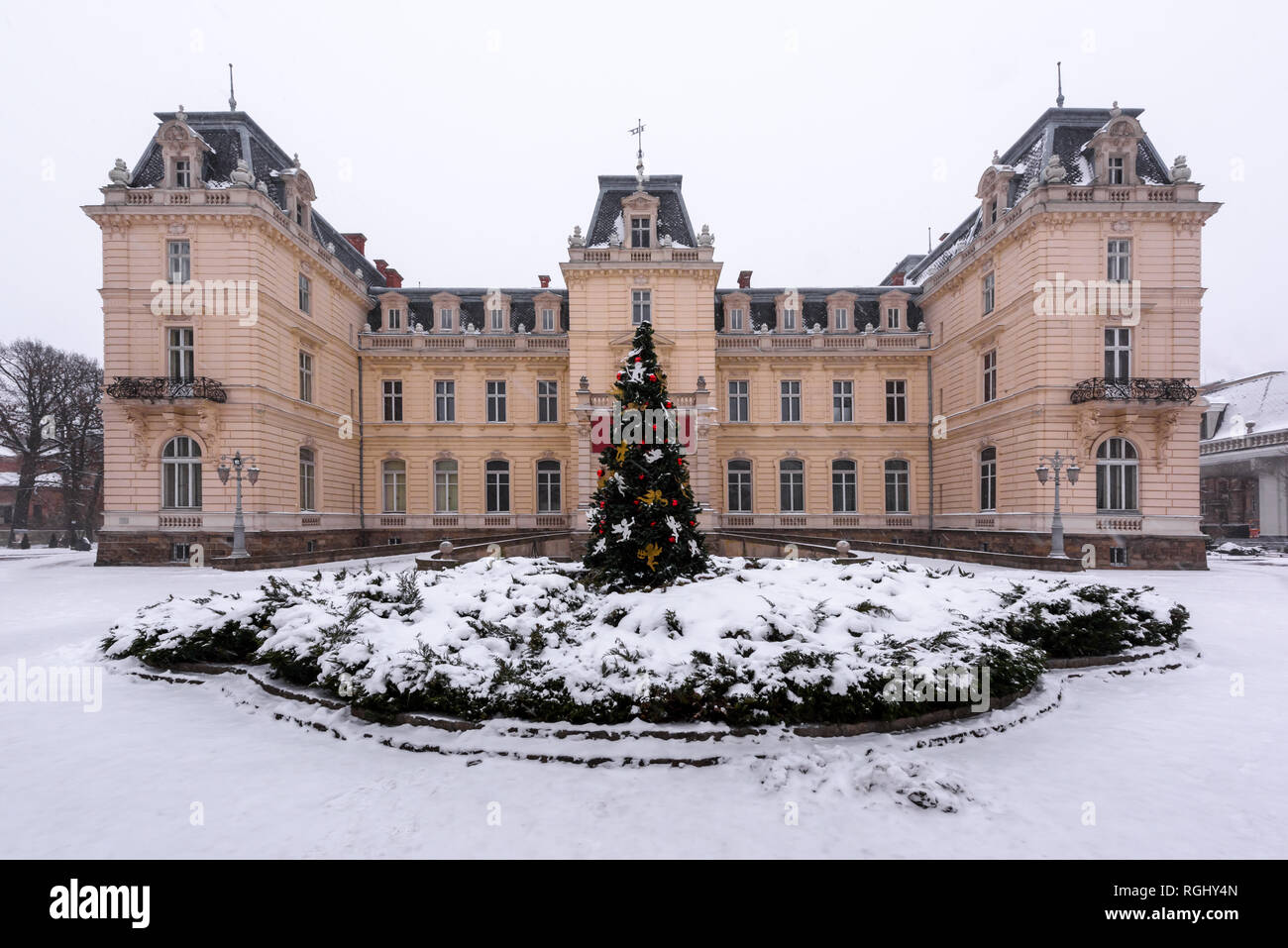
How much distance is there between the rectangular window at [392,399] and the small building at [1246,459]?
149 feet

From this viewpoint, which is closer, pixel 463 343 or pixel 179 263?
pixel 179 263

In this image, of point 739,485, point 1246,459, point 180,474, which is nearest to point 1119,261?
point 739,485

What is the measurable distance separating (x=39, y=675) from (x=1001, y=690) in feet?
38.1

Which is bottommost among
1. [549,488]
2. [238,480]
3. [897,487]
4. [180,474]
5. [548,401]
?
[897,487]

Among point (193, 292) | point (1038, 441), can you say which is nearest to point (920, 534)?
point (1038, 441)

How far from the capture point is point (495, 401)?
31.1m

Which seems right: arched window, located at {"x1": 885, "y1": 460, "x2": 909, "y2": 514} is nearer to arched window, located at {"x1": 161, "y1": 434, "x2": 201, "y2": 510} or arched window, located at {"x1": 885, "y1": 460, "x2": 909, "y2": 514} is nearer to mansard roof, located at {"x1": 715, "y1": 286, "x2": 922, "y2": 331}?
mansard roof, located at {"x1": 715, "y1": 286, "x2": 922, "y2": 331}

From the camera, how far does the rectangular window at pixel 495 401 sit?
31047mm

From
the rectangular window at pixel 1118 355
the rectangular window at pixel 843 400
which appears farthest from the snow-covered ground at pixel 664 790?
the rectangular window at pixel 843 400

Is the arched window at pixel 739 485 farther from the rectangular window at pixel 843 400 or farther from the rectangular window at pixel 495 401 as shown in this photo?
the rectangular window at pixel 495 401

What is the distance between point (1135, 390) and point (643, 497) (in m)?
21.5

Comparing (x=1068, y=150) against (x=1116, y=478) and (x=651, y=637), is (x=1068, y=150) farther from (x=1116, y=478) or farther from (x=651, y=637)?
(x=651, y=637)
